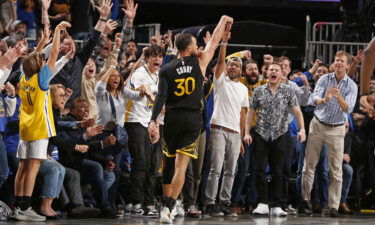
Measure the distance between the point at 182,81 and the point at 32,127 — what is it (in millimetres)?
1755

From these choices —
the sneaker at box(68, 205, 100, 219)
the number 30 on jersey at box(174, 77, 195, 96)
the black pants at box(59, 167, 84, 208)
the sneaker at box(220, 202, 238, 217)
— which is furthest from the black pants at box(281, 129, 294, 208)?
the black pants at box(59, 167, 84, 208)

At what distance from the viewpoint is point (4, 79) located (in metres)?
8.49

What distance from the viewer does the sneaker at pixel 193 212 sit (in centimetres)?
963

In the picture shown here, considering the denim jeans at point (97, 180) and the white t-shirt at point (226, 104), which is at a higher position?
the white t-shirt at point (226, 104)

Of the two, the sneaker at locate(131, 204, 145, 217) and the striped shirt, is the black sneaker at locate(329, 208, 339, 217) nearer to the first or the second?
the striped shirt

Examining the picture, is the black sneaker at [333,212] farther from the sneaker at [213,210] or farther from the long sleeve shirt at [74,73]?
the long sleeve shirt at [74,73]

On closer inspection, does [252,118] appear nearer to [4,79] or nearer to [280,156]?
[280,156]

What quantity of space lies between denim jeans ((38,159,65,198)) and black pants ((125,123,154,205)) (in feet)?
3.72

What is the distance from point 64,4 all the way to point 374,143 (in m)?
6.10

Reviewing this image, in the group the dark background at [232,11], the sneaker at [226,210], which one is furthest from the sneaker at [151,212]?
the dark background at [232,11]

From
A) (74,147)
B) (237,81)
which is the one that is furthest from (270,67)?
(74,147)

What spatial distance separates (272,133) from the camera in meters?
10.5

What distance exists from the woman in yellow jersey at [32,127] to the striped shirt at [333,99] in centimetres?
409

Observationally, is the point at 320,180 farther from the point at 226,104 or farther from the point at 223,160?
the point at 226,104
